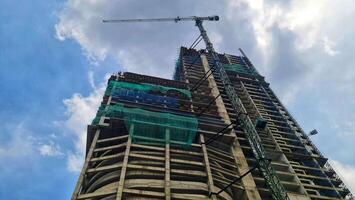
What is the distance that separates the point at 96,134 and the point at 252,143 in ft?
47.7

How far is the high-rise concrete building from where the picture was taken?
95.5 ft

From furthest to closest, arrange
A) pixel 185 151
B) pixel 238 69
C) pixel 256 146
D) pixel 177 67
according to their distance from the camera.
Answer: pixel 177 67 < pixel 238 69 < pixel 185 151 < pixel 256 146

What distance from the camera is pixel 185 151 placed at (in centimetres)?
3456

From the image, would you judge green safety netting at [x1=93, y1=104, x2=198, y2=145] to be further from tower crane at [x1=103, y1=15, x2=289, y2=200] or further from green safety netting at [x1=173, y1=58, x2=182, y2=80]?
green safety netting at [x1=173, y1=58, x2=182, y2=80]

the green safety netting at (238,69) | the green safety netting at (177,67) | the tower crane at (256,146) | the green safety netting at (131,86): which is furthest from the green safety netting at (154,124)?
the green safety netting at (177,67)

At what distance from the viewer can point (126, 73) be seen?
51969mm

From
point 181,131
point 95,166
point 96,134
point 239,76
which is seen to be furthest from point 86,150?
point 239,76

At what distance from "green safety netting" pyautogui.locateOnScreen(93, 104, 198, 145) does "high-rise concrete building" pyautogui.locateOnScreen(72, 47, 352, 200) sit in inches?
3.9

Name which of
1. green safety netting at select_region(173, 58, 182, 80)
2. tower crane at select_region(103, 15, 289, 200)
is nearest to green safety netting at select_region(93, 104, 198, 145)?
tower crane at select_region(103, 15, 289, 200)

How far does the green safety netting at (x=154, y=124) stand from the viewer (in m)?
35.9

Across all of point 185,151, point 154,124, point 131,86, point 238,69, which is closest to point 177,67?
point 238,69

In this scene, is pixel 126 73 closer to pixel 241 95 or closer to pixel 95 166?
pixel 241 95

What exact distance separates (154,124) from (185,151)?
4147 millimetres

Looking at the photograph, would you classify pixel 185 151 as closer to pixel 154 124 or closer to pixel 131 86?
pixel 154 124
